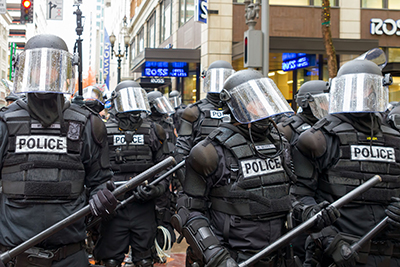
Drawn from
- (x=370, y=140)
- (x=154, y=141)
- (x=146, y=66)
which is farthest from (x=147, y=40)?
(x=370, y=140)

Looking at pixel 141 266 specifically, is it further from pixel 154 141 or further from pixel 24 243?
pixel 24 243

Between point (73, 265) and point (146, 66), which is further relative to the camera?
point (146, 66)

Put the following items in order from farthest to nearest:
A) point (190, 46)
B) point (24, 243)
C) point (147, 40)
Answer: point (147, 40) → point (190, 46) → point (24, 243)

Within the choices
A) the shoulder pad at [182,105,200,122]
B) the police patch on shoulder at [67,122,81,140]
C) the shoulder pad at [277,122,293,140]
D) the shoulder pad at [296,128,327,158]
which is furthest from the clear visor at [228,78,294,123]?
the shoulder pad at [182,105,200,122]

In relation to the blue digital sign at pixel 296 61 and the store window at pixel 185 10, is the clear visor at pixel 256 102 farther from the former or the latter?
the store window at pixel 185 10

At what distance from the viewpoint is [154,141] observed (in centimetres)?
554

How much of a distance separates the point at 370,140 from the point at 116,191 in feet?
6.97

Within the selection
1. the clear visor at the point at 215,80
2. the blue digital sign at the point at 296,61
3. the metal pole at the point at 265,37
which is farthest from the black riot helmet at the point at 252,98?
the blue digital sign at the point at 296,61

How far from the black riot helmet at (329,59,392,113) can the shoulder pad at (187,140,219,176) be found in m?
1.35

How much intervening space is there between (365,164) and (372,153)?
0.37ft

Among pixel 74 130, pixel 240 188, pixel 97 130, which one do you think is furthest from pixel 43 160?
pixel 240 188

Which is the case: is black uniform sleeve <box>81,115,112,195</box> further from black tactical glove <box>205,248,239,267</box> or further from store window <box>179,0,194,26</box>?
store window <box>179,0,194,26</box>

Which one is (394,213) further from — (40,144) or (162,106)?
(162,106)

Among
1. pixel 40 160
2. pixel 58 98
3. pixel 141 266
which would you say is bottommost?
pixel 141 266
